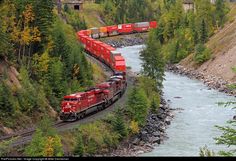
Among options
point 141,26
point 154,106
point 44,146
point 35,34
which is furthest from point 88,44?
point 44,146

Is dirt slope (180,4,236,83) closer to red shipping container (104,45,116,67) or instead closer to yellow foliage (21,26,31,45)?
red shipping container (104,45,116,67)

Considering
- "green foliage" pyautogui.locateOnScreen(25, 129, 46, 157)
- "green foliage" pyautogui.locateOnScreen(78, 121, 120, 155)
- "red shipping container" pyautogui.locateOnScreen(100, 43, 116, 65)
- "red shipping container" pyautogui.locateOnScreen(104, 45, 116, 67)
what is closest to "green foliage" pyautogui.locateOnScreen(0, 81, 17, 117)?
"green foliage" pyautogui.locateOnScreen(78, 121, 120, 155)

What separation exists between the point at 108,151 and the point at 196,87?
146ft

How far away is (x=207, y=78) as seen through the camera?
323ft

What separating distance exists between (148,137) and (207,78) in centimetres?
4615

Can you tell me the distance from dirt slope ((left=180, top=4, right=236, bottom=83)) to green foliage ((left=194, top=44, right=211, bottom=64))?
1.19 m

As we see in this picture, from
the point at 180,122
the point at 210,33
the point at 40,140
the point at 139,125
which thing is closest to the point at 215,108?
the point at 180,122

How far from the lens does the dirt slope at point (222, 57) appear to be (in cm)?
9865

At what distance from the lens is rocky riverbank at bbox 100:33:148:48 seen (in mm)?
156400

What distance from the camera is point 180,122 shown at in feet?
208

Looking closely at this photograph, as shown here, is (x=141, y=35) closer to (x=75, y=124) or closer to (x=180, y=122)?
(x=180, y=122)

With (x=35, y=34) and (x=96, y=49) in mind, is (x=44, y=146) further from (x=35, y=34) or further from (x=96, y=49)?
(x=96, y=49)

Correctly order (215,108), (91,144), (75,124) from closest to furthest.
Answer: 1. (91,144)
2. (75,124)
3. (215,108)

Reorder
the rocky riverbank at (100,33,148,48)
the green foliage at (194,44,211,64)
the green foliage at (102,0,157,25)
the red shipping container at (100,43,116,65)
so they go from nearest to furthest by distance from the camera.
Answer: the red shipping container at (100,43,116,65), the green foliage at (194,44,211,64), the rocky riverbank at (100,33,148,48), the green foliage at (102,0,157,25)
